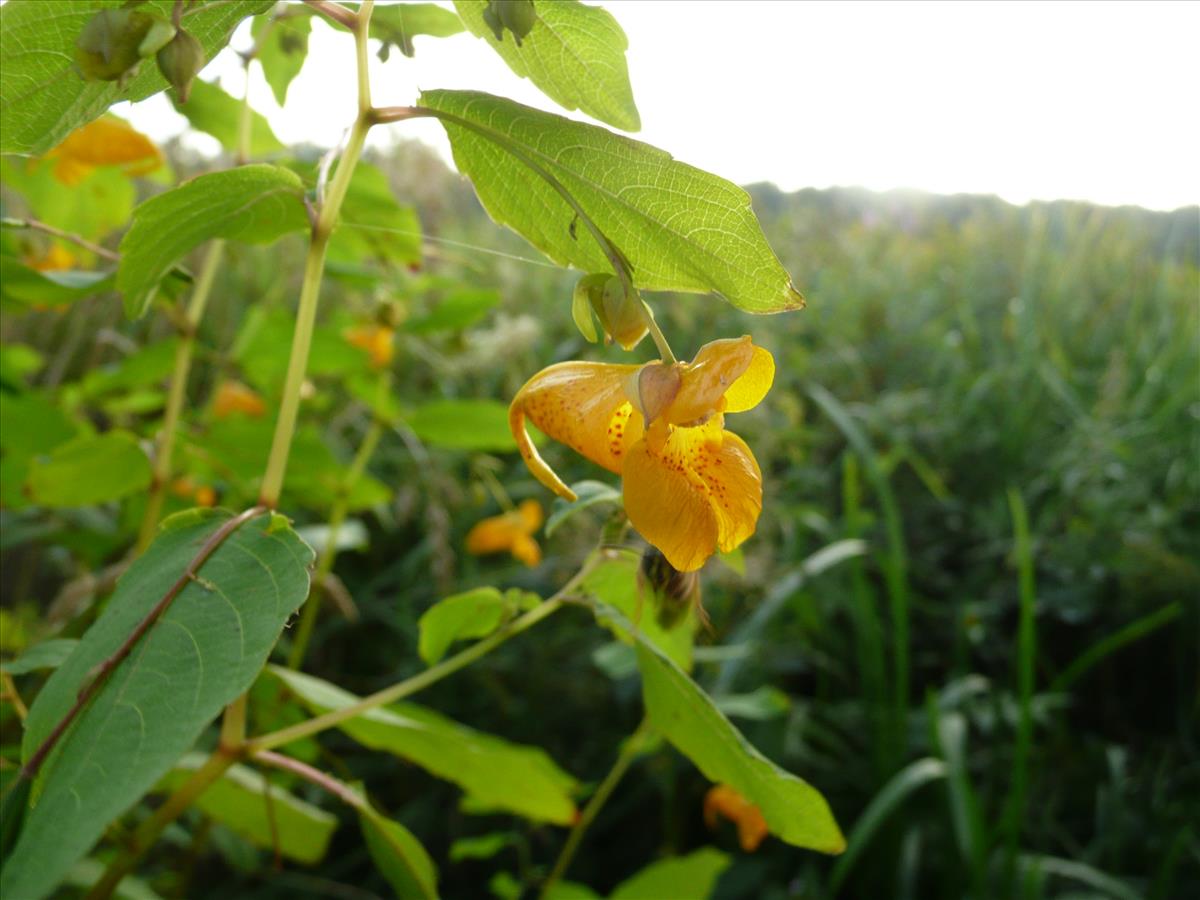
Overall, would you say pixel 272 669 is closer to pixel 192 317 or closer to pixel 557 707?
pixel 192 317

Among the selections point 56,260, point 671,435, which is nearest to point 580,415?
point 671,435

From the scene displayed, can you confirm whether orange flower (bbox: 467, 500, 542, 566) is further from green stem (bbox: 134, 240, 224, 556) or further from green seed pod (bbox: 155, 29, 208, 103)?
green seed pod (bbox: 155, 29, 208, 103)

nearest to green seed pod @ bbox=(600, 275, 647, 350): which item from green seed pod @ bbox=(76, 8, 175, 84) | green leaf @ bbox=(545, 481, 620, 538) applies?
green leaf @ bbox=(545, 481, 620, 538)

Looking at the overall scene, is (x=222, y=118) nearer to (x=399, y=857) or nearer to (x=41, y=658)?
(x=41, y=658)

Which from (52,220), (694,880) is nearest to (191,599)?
(52,220)

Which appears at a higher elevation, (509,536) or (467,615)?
(467,615)

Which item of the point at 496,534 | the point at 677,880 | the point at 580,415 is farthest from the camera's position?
the point at 496,534

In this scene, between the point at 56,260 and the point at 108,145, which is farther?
the point at 56,260
